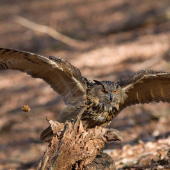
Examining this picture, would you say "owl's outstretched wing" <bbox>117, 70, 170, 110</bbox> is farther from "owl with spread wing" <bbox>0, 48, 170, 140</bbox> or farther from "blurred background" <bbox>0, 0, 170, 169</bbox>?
"blurred background" <bbox>0, 0, 170, 169</bbox>

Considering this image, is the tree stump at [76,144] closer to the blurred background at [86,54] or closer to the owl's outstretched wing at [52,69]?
the owl's outstretched wing at [52,69]

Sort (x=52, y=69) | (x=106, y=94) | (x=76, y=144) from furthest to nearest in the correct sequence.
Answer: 1. (x=106, y=94)
2. (x=52, y=69)
3. (x=76, y=144)

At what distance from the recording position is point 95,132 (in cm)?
372

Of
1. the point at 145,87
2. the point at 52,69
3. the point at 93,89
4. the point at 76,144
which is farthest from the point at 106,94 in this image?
the point at 76,144

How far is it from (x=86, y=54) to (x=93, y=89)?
9.58 m

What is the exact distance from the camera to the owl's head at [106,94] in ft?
16.3

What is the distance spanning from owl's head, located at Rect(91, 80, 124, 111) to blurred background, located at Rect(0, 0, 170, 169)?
1423mm

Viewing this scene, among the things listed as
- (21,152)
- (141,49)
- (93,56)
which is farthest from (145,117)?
(93,56)

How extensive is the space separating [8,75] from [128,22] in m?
7.86

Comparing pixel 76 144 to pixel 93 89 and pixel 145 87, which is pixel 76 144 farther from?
pixel 145 87

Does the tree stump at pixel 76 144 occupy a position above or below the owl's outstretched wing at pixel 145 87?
below

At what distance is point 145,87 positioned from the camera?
538cm

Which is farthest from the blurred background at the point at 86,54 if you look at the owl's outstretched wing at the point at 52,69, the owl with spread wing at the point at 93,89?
the owl's outstretched wing at the point at 52,69

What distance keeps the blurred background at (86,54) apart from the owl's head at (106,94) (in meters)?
1.42
